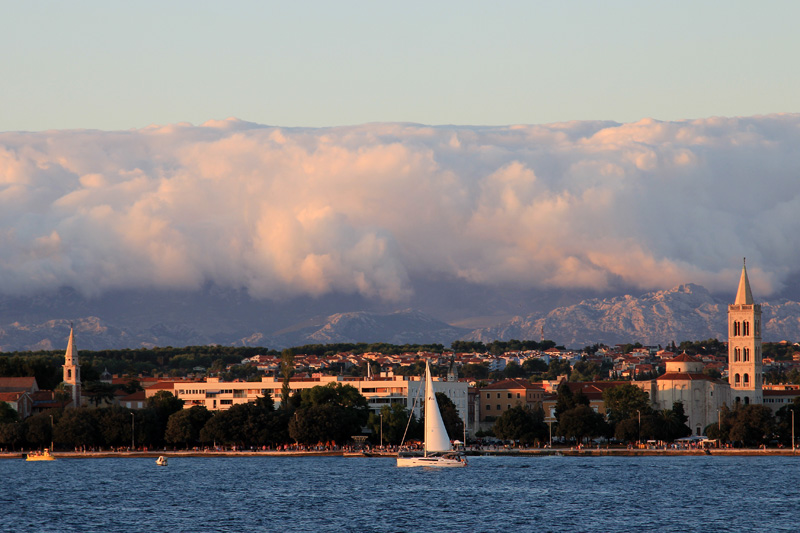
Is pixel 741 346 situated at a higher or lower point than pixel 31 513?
higher

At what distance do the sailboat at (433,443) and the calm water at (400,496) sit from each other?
179 cm

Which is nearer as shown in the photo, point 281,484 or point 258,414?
point 281,484

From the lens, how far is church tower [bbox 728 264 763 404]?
570 feet

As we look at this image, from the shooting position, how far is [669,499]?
290ft

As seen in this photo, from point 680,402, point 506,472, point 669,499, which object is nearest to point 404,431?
point 506,472

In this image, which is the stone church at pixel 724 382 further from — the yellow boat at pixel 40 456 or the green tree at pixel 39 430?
the yellow boat at pixel 40 456

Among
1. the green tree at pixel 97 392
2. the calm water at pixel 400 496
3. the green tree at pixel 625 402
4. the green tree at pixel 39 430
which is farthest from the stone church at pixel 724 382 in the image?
the green tree at pixel 39 430

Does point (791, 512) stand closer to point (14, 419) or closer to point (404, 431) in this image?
point (404, 431)

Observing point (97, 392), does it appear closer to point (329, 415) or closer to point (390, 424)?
point (329, 415)

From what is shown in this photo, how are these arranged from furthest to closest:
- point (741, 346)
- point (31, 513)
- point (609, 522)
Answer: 1. point (741, 346)
2. point (31, 513)
3. point (609, 522)

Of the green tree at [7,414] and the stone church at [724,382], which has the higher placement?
the stone church at [724,382]

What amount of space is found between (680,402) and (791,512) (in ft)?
282

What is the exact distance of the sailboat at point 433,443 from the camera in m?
117

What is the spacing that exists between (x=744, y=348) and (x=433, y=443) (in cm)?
7334
